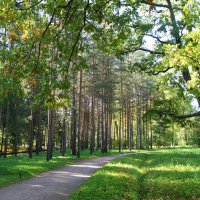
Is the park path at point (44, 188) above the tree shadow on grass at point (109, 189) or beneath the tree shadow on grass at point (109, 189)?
beneath

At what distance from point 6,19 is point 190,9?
5508 mm

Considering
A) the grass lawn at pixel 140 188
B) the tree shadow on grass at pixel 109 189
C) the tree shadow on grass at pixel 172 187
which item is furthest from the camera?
the tree shadow on grass at pixel 172 187

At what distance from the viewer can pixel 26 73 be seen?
6.43m

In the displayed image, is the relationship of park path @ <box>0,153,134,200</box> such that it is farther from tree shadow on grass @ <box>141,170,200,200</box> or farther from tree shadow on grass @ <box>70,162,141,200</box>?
tree shadow on grass @ <box>141,170,200,200</box>

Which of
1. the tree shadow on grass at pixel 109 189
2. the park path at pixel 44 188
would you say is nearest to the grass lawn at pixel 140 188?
the tree shadow on grass at pixel 109 189

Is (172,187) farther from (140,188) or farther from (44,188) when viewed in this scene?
(44,188)

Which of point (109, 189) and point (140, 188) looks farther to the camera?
point (140, 188)

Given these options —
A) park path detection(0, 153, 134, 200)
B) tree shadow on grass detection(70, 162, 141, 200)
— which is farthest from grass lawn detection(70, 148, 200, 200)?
park path detection(0, 153, 134, 200)

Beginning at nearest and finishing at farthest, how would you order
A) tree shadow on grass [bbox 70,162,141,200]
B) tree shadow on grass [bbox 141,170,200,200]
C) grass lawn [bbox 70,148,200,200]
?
tree shadow on grass [bbox 70,162,141,200] → grass lawn [bbox 70,148,200,200] → tree shadow on grass [bbox 141,170,200,200]

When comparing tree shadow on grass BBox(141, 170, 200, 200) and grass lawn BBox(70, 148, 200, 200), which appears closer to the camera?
grass lawn BBox(70, 148, 200, 200)

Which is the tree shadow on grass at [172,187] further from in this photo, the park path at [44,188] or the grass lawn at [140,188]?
the park path at [44,188]

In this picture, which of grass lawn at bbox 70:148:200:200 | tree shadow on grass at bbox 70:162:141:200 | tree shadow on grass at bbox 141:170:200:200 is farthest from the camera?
tree shadow on grass at bbox 141:170:200:200

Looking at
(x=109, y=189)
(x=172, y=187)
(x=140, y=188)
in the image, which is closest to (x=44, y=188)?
(x=109, y=189)

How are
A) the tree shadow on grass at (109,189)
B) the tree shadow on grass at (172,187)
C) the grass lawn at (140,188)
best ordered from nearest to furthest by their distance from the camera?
1. the tree shadow on grass at (109,189)
2. the grass lawn at (140,188)
3. the tree shadow on grass at (172,187)
